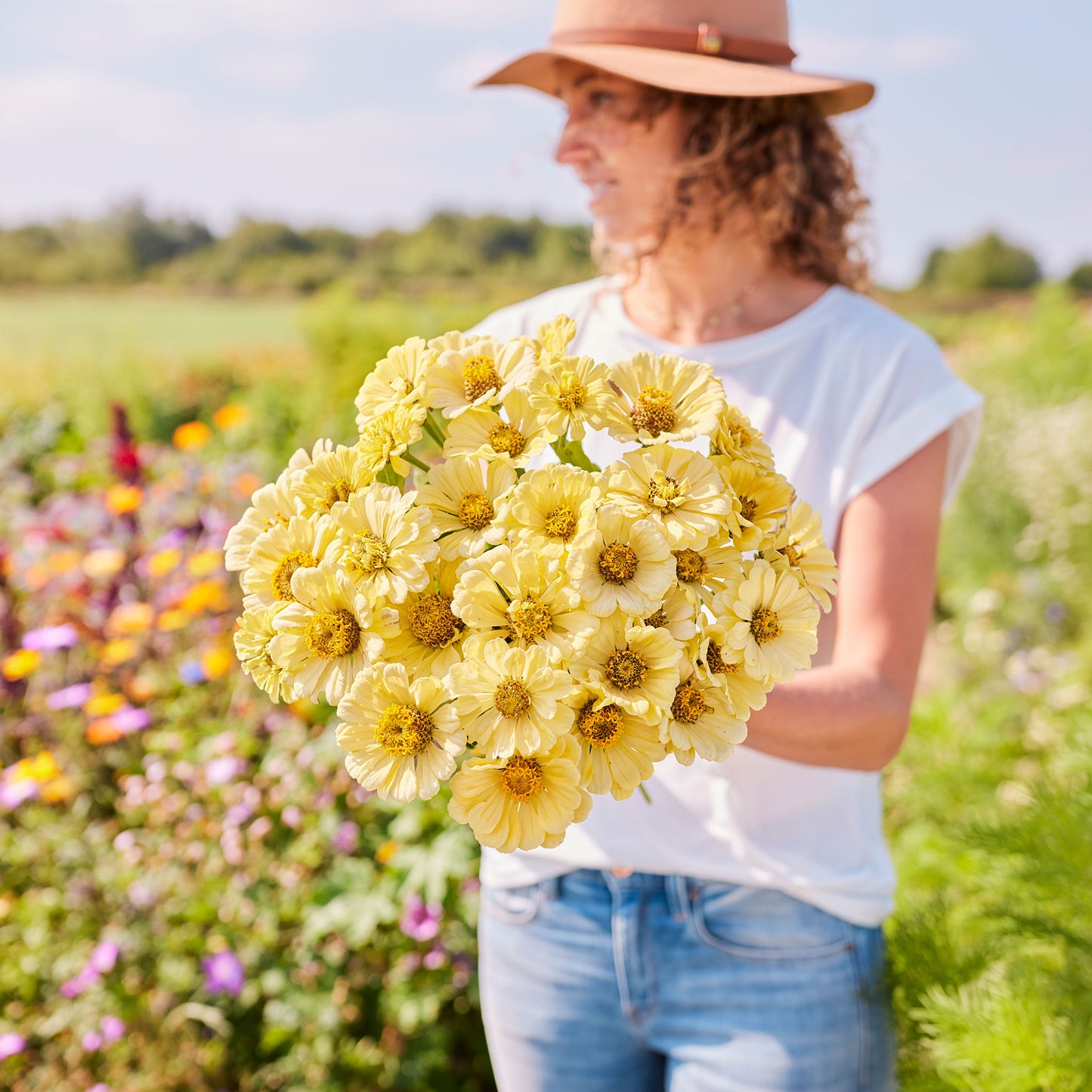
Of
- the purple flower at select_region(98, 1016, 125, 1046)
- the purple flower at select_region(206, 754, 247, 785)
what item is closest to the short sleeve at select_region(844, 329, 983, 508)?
the purple flower at select_region(206, 754, 247, 785)

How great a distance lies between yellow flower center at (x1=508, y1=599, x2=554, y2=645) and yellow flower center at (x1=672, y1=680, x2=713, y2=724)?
0.10 meters

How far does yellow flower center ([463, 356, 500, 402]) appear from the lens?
0.71 metres

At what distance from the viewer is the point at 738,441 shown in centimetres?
70

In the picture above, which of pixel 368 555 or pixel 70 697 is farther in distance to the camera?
pixel 70 697

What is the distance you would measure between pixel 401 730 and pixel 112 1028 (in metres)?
1.72

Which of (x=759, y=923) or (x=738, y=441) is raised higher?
(x=738, y=441)

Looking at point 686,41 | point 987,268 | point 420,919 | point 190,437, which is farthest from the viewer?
point 987,268

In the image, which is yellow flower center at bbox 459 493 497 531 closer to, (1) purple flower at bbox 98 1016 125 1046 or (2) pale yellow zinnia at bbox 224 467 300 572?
(2) pale yellow zinnia at bbox 224 467 300 572

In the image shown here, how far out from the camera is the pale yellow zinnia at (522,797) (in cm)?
61

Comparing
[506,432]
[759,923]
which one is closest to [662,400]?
[506,432]

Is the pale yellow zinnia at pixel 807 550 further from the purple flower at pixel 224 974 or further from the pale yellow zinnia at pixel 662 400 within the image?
the purple flower at pixel 224 974

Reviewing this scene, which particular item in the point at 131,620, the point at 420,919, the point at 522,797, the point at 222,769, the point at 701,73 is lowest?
the point at 420,919

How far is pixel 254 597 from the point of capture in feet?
2.25

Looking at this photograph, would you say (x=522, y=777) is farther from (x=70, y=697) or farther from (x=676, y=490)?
(x=70, y=697)
